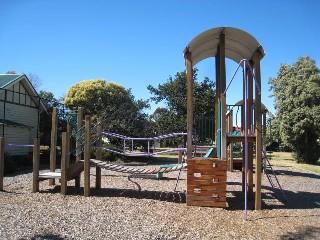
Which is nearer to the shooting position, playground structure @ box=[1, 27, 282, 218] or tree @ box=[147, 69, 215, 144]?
playground structure @ box=[1, 27, 282, 218]

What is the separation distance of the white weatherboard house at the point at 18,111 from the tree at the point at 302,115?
18827 mm

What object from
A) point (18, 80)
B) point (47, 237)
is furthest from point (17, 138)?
point (47, 237)

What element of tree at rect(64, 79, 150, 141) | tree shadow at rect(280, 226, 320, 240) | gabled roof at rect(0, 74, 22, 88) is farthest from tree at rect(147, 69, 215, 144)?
tree shadow at rect(280, 226, 320, 240)

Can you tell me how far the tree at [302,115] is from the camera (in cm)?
2581

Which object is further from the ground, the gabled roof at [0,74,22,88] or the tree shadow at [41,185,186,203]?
the gabled roof at [0,74,22,88]

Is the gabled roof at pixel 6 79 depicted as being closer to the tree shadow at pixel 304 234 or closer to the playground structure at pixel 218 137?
the playground structure at pixel 218 137

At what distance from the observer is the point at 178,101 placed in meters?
25.0

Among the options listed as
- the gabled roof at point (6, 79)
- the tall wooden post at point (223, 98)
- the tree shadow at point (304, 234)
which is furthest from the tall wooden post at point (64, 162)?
the gabled roof at point (6, 79)

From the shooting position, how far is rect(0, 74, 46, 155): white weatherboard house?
758 inches

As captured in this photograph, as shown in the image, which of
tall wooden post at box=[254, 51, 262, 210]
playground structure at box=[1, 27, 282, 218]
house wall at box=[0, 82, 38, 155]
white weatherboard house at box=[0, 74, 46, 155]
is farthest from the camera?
house wall at box=[0, 82, 38, 155]

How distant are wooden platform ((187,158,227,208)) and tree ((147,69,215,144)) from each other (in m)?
16.4

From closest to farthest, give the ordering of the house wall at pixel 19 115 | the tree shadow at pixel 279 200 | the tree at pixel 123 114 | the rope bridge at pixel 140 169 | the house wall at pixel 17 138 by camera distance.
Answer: the tree shadow at pixel 279 200 < the rope bridge at pixel 140 169 < the house wall at pixel 17 138 < the house wall at pixel 19 115 < the tree at pixel 123 114

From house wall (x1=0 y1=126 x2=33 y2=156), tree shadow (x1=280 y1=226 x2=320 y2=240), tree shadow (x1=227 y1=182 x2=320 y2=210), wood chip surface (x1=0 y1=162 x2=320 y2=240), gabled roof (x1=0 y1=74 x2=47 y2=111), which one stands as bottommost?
tree shadow (x1=227 y1=182 x2=320 y2=210)

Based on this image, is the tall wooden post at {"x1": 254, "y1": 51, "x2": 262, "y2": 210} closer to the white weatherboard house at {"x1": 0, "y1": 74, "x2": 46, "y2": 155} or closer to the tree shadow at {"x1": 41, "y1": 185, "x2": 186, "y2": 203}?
the tree shadow at {"x1": 41, "y1": 185, "x2": 186, "y2": 203}
